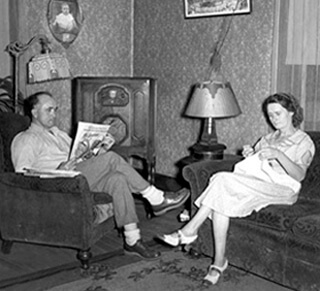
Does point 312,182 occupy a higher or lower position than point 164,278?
higher

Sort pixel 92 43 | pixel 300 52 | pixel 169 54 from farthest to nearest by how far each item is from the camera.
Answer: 1. pixel 92 43
2. pixel 169 54
3. pixel 300 52

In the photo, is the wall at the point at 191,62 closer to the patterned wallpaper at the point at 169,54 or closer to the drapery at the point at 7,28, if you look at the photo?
the patterned wallpaper at the point at 169,54

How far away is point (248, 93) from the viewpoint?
471cm

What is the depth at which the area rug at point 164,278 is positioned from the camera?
3.10 m

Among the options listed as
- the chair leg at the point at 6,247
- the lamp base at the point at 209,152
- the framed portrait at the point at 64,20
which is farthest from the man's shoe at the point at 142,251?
the framed portrait at the point at 64,20

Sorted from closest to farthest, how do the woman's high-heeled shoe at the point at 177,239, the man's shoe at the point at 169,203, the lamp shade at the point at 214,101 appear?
the woman's high-heeled shoe at the point at 177,239
the man's shoe at the point at 169,203
the lamp shade at the point at 214,101

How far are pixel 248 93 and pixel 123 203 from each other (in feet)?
5.64

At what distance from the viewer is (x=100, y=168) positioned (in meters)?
3.65

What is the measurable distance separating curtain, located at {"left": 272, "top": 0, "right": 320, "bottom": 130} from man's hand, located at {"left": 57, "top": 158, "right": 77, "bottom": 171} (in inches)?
67.8

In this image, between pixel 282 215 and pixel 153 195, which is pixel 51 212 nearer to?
pixel 153 195

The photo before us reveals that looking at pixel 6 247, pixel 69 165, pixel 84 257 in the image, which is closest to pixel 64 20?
pixel 69 165

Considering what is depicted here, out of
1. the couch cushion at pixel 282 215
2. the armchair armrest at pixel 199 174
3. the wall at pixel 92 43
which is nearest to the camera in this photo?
the couch cushion at pixel 282 215

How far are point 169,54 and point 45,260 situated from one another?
2552 millimetres

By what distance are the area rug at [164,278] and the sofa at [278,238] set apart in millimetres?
75
